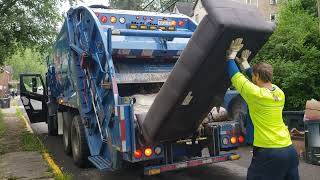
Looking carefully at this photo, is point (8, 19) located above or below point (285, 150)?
above

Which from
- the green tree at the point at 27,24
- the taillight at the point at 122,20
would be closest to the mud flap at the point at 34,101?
the green tree at the point at 27,24

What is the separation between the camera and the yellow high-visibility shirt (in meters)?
3.76

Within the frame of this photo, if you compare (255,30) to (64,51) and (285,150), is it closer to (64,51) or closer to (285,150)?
(285,150)

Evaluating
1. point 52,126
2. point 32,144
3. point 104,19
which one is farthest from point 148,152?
point 52,126

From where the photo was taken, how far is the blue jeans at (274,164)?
3725 millimetres

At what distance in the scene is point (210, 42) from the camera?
437cm

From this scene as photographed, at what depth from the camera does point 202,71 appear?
472 cm

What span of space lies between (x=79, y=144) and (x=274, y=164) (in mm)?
4479

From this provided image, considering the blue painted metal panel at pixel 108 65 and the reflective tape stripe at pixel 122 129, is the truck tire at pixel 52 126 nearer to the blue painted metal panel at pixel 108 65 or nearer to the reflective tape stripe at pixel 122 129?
the blue painted metal panel at pixel 108 65

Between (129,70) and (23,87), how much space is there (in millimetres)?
7505

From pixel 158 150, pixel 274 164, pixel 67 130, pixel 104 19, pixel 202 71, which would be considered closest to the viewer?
pixel 274 164

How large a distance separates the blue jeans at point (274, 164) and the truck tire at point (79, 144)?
13.7ft

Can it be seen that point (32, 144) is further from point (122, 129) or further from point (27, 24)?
point (27, 24)

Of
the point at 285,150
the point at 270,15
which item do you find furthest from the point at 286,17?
the point at 270,15
